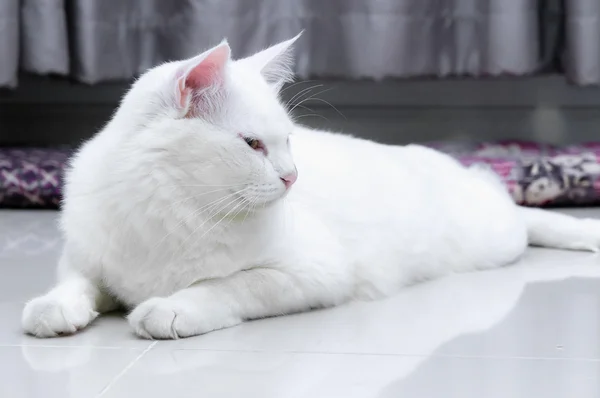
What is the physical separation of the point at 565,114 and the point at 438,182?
170cm

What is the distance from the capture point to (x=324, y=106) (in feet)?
11.1

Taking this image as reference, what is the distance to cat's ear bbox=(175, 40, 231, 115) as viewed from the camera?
1.21 metres

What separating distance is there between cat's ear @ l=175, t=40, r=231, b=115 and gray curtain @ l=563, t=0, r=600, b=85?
1972 mm

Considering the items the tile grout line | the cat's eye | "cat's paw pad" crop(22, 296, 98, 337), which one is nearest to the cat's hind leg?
"cat's paw pad" crop(22, 296, 98, 337)

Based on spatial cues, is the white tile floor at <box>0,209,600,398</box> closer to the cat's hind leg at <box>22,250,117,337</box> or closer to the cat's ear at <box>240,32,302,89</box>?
the cat's hind leg at <box>22,250,117,337</box>

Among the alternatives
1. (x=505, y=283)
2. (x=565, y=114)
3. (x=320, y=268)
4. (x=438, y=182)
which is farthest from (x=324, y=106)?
→ (x=320, y=268)

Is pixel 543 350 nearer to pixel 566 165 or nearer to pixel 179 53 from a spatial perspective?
pixel 566 165

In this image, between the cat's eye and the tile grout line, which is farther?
the cat's eye

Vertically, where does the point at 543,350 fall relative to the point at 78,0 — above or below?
below

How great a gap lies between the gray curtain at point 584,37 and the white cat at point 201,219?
166 cm

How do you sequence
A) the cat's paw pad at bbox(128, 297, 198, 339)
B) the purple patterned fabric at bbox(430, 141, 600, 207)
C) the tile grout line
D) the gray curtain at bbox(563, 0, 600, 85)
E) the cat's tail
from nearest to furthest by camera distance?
the tile grout line → the cat's paw pad at bbox(128, 297, 198, 339) → the cat's tail → the purple patterned fabric at bbox(430, 141, 600, 207) → the gray curtain at bbox(563, 0, 600, 85)

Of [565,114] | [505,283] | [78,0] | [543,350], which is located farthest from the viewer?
[565,114]

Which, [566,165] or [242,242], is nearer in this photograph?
[242,242]

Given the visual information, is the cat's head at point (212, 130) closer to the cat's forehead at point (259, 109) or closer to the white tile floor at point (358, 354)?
the cat's forehead at point (259, 109)
